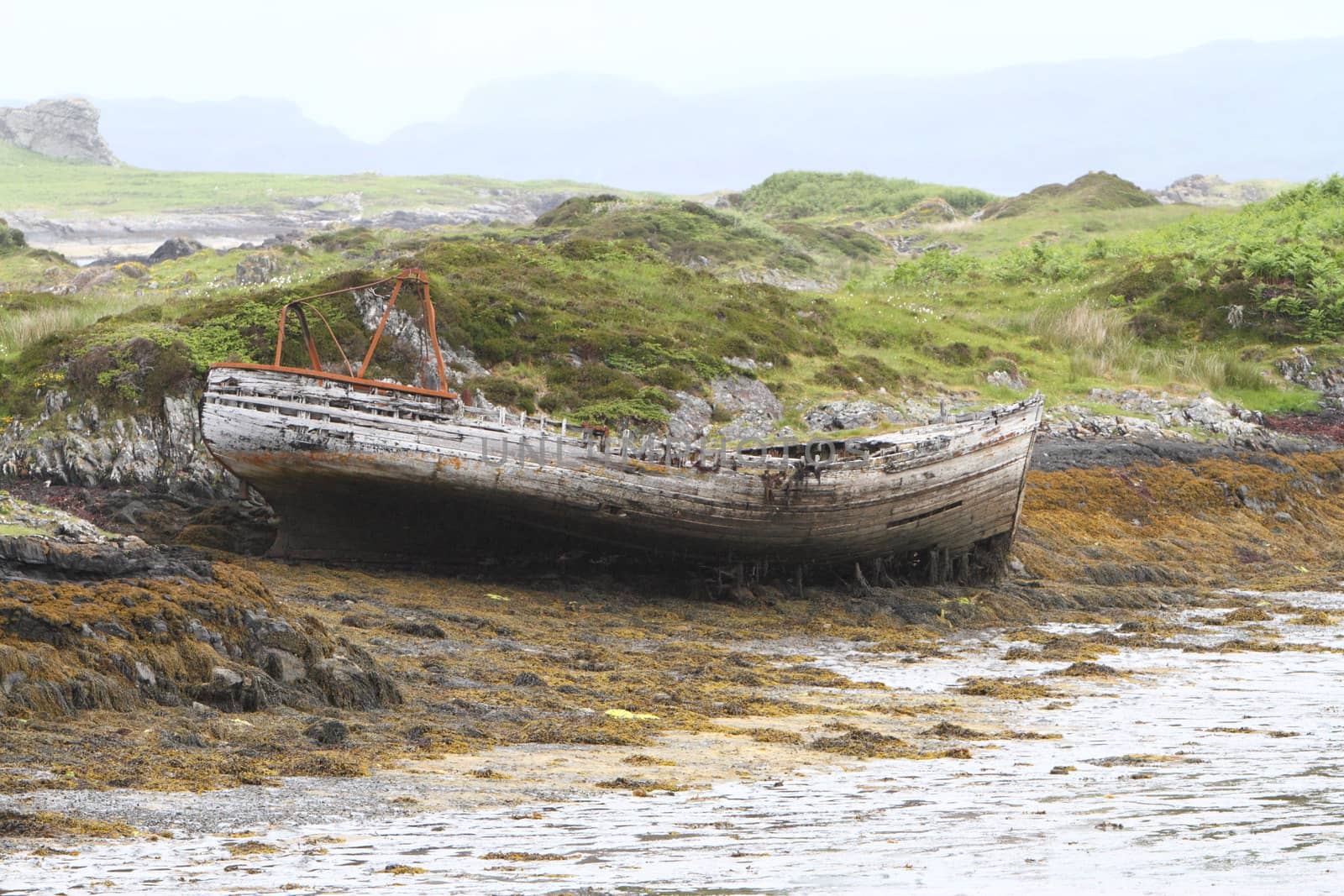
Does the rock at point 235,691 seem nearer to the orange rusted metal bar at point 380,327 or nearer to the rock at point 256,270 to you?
the orange rusted metal bar at point 380,327

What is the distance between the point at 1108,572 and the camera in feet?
73.6

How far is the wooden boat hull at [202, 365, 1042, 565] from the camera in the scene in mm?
18547

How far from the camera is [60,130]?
140 metres

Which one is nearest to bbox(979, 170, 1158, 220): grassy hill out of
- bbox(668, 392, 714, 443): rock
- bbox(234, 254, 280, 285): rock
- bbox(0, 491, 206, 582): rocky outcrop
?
bbox(234, 254, 280, 285): rock

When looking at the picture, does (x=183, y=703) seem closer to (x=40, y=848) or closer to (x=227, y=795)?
(x=227, y=795)

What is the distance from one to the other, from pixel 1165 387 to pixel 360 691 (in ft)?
90.6

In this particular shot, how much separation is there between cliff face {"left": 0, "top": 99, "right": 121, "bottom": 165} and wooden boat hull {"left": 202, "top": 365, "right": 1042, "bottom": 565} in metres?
132

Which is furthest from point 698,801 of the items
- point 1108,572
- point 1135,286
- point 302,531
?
point 1135,286

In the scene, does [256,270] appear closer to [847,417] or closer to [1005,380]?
[847,417]

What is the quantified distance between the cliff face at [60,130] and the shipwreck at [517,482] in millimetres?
132243

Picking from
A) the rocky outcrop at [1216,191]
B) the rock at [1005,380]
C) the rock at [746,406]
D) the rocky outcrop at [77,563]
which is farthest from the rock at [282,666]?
the rocky outcrop at [1216,191]

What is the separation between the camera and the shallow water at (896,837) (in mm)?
6453

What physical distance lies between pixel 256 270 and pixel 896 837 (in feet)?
108

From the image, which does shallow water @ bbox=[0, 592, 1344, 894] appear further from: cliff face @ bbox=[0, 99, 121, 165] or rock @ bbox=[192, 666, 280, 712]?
cliff face @ bbox=[0, 99, 121, 165]
